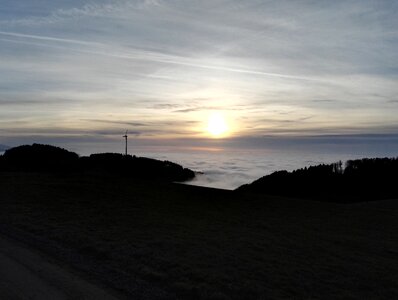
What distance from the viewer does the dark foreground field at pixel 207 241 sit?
6348mm

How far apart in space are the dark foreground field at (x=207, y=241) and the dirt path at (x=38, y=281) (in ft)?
0.91

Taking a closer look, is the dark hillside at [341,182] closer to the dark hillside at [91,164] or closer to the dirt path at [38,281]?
the dark hillside at [91,164]

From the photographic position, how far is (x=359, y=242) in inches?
421

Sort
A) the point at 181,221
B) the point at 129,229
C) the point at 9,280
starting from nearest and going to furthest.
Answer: the point at 9,280 < the point at 129,229 < the point at 181,221

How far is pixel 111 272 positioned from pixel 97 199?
9.10 m

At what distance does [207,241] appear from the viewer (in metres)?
9.33

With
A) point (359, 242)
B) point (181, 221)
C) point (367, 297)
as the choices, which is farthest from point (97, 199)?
point (367, 297)

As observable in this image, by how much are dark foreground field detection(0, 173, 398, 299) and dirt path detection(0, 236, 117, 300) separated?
279 mm

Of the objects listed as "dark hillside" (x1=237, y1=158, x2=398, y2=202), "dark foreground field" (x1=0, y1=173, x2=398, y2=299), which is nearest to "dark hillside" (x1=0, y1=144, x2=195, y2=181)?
"dark hillside" (x1=237, y1=158, x2=398, y2=202)

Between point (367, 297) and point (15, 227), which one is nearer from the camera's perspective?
point (367, 297)

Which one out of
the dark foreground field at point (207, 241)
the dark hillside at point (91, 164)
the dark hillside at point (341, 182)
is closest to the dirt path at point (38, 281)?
the dark foreground field at point (207, 241)

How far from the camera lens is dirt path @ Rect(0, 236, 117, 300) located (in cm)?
553

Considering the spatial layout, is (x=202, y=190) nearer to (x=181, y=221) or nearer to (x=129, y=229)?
(x=181, y=221)

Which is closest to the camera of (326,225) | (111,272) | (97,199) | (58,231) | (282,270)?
(111,272)
